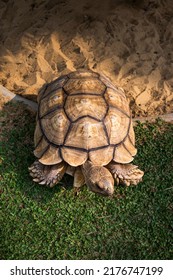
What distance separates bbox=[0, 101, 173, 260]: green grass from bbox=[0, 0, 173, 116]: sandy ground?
2.96 feet

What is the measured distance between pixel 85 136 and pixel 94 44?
7.16 ft

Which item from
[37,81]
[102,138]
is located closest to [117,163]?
[102,138]

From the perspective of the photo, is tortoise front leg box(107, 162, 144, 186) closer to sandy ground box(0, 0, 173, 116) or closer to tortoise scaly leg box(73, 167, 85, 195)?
tortoise scaly leg box(73, 167, 85, 195)

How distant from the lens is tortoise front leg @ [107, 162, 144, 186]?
15.6ft

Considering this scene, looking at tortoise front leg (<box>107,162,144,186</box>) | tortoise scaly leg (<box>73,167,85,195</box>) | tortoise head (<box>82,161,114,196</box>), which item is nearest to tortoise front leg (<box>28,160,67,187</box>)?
tortoise scaly leg (<box>73,167,85,195</box>)

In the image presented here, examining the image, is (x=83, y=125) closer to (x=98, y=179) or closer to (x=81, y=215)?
(x=98, y=179)

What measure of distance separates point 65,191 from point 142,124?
4.66ft

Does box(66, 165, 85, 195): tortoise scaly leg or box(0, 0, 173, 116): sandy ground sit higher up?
box(0, 0, 173, 116): sandy ground

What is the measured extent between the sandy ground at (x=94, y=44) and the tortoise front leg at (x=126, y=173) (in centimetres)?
102

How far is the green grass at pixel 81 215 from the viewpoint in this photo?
4637 millimetres

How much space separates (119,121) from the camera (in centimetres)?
470

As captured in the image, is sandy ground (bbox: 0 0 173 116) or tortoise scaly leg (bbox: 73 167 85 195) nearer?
tortoise scaly leg (bbox: 73 167 85 195)

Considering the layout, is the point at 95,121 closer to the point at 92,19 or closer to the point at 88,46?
the point at 88,46

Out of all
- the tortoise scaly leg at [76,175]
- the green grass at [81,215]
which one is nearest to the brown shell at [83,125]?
the tortoise scaly leg at [76,175]
